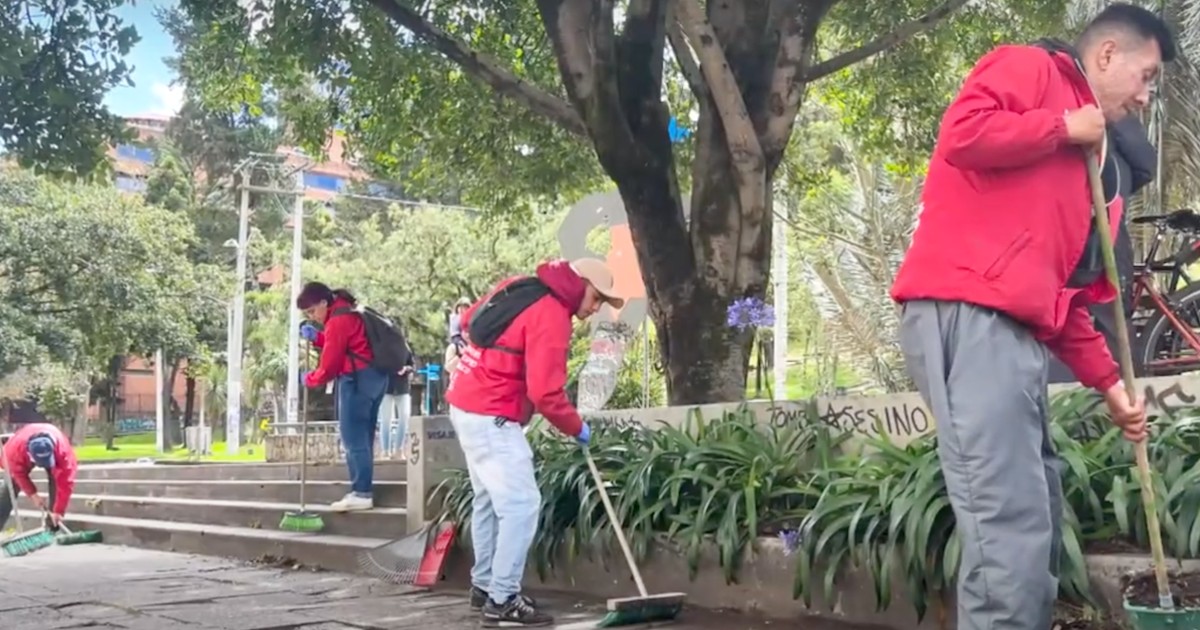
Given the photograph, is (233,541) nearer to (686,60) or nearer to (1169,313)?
(686,60)

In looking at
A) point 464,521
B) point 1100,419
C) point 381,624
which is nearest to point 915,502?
point 1100,419

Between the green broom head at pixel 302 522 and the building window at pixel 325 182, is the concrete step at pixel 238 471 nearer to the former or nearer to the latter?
the green broom head at pixel 302 522

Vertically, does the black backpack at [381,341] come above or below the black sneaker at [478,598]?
above

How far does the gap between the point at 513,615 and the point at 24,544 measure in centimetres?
608

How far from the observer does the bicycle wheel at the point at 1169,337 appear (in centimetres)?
685

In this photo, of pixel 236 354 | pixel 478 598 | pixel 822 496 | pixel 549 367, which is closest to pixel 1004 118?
pixel 822 496

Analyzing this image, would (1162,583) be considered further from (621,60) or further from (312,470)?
(312,470)

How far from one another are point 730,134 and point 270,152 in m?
30.0

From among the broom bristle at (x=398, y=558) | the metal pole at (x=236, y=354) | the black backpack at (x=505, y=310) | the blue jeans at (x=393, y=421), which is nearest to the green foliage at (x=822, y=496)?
the broom bristle at (x=398, y=558)

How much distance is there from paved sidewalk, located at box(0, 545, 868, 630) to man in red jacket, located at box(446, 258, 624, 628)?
0.31 meters

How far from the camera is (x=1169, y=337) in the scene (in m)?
6.96

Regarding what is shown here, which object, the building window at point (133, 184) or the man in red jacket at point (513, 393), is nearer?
the man in red jacket at point (513, 393)

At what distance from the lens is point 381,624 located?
5.70 metres

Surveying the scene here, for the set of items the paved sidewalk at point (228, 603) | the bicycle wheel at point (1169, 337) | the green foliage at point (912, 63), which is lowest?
the paved sidewalk at point (228, 603)
